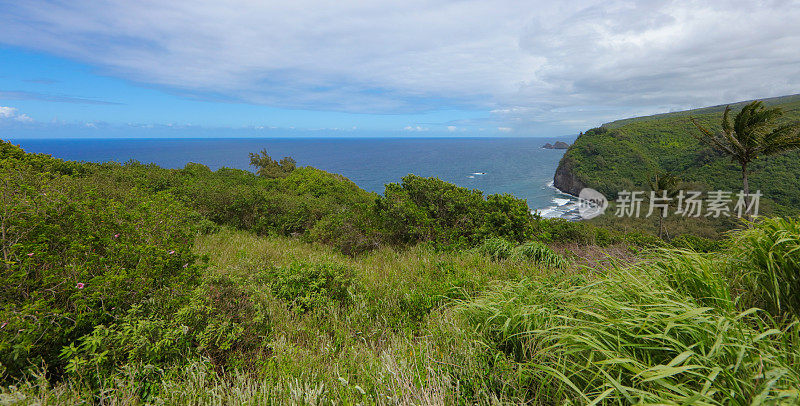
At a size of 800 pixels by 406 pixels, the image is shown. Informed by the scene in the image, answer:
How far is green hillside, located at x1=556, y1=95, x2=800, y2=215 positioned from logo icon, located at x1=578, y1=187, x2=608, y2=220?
223cm

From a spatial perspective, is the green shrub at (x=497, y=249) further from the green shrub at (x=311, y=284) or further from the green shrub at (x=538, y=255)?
the green shrub at (x=311, y=284)

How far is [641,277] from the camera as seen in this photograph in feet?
10.5

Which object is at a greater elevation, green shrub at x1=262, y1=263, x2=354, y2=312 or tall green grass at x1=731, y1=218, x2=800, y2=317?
tall green grass at x1=731, y1=218, x2=800, y2=317

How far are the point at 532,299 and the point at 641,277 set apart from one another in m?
1.06

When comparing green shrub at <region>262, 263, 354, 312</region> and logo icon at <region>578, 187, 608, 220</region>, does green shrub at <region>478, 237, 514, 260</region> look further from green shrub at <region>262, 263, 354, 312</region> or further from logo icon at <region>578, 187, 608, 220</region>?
logo icon at <region>578, 187, 608, 220</region>

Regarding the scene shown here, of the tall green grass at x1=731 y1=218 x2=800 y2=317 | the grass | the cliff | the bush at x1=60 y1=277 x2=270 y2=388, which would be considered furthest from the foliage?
the cliff

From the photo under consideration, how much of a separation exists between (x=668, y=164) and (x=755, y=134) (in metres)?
77.6

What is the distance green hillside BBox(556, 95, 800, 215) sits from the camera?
2088 inches

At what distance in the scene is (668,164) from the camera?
7681 cm

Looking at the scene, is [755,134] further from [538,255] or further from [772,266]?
[772,266]

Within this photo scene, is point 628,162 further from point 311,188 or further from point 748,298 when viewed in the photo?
point 748,298

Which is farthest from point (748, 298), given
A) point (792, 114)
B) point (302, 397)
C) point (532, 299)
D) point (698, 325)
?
point (792, 114)

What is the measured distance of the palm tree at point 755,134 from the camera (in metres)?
15.0

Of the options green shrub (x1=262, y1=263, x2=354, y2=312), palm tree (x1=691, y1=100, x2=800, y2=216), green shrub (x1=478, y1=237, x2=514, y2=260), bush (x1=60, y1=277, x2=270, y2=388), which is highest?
palm tree (x1=691, y1=100, x2=800, y2=216)
